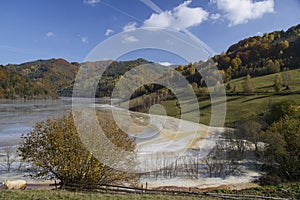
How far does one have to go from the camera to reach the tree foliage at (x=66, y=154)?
44.5ft

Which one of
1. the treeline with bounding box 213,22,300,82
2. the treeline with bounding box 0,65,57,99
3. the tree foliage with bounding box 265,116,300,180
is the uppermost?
the treeline with bounding box 213,22,300,82

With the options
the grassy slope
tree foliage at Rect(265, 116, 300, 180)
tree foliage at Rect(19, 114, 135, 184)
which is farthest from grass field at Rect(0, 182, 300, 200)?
the grassy slope

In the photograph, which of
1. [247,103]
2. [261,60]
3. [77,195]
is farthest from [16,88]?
[77,195]

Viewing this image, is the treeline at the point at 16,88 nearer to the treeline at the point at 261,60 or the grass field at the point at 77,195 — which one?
the treeline at the point at 261,60

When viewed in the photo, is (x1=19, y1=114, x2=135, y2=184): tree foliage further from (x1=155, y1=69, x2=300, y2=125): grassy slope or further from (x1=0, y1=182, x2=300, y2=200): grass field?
(x1=155, y1=69, x2=300, y2=125): grassy slope

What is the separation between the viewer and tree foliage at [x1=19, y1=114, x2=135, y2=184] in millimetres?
13578

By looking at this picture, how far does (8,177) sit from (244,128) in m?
28.3

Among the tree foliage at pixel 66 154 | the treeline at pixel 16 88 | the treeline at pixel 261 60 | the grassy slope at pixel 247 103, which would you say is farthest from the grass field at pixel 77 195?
the treeline at pixel 16 88

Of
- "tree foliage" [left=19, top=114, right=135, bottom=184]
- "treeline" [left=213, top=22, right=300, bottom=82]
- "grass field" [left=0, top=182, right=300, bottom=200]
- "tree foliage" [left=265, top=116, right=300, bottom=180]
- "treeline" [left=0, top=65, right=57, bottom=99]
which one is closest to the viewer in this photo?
"grass field" [left=0, top=182, right=300, bottom=200]

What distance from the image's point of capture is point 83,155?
13633mm

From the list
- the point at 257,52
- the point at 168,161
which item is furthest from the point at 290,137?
the point at 257,52

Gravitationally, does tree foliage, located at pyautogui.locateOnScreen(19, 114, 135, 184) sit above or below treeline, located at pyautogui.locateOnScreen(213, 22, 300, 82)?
below

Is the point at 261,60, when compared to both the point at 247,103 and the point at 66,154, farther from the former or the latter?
the point at 66,154

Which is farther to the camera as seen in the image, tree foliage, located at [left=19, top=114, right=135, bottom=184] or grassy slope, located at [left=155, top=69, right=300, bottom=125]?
grassy slope, located at [left=155, top=69, right=300, bottom=125]
